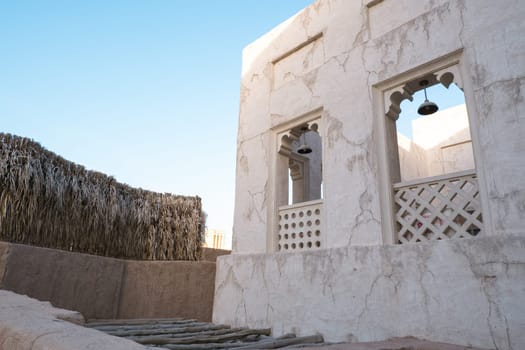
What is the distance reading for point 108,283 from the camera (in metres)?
5.06

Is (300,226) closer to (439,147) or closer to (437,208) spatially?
(437,208)

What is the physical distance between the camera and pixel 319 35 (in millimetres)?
5027

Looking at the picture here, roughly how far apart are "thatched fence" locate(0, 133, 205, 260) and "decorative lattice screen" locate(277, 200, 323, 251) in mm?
3008

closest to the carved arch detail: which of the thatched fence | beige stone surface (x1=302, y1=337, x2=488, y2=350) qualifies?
beige stone surface (x1=302, y1=337, x2=488, y2=350)

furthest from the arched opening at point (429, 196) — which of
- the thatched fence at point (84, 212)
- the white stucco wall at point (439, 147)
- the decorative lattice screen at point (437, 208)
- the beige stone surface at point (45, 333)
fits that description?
the white stucco wall at point (439, 147)

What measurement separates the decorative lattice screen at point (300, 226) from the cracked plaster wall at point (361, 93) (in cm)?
19

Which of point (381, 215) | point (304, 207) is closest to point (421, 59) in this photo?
point (381, 215)

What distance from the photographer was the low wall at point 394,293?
279 centimetres

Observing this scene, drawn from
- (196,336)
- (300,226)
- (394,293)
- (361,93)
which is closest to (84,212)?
(196,336)

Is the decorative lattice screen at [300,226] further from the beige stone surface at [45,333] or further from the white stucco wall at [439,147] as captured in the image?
the white stucco wall at [439,147]

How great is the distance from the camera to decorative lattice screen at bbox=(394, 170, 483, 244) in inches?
130

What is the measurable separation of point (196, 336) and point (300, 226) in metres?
1.78

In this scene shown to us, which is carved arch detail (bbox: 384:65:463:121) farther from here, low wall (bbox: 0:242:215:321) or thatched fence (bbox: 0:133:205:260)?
thatched fence (bbox: 0:133:205:260)

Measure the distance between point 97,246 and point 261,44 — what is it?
4.10 meters
